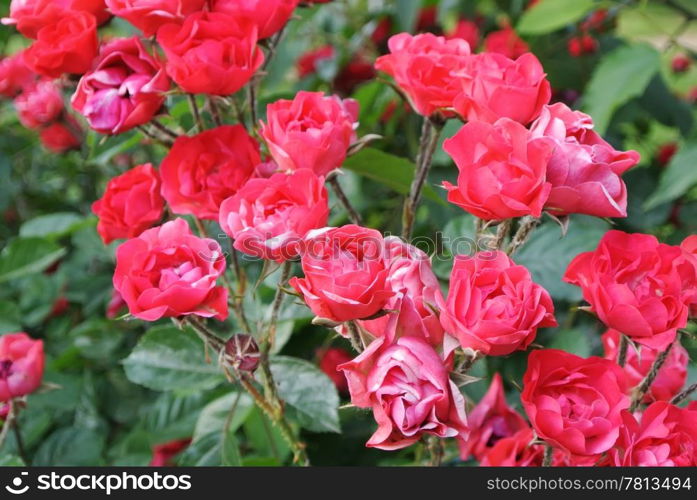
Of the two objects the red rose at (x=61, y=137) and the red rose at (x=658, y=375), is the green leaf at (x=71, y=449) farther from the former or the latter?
the red rose at (x=658, y=375)

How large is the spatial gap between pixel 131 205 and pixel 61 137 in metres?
0.81

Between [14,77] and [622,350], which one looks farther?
[14,77]

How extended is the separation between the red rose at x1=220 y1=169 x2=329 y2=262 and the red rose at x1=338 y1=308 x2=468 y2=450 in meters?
0.11

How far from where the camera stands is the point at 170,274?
1.99ft

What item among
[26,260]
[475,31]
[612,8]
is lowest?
[26,260]

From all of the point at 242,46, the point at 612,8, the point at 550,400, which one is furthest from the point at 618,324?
the point at 612,8

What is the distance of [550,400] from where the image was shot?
58cm

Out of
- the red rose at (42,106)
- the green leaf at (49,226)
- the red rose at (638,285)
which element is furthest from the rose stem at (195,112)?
the red rose at (42,106)

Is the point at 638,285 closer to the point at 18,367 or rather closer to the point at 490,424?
the point at 490,424

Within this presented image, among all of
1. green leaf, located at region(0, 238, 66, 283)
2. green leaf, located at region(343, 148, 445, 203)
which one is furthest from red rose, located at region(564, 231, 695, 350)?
green leaf, located at region(0, 238, 66, 283)

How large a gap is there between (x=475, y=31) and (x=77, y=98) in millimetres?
1123

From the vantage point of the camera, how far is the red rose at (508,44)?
→ 142cm

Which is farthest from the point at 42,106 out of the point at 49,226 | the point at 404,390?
the point at 404,390
